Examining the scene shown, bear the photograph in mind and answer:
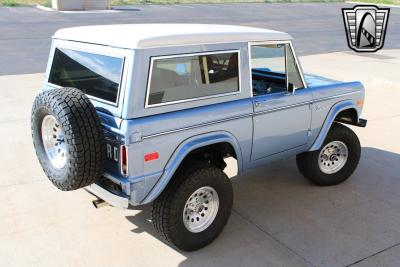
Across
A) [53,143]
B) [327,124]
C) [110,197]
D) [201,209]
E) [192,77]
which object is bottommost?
[201,209]

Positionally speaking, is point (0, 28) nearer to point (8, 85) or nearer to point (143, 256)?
point (8, 85)

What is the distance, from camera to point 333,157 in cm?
540

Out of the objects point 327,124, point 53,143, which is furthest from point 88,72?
point 327,124

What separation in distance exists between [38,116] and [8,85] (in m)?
6.70

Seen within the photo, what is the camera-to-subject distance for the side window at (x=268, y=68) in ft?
14.7

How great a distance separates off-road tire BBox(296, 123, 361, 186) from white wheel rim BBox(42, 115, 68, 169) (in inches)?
112

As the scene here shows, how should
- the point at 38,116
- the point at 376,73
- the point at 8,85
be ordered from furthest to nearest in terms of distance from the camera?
the point at 376,73 < the point at 8,85 < the point at 38,116

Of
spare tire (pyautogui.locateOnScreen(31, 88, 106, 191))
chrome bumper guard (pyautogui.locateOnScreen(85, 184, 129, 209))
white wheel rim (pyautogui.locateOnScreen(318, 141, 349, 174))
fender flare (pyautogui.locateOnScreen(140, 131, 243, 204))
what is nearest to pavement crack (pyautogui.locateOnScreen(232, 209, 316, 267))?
fender flare (pyautogui.locateOnScreen(140, 131, 243, 204))

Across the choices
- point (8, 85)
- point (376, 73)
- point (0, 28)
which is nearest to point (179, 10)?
point (0, 28)

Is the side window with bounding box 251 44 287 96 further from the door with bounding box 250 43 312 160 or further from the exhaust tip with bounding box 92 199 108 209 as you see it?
the exhaust tip with bounding box 92 199 108 209

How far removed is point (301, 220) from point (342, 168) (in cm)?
118

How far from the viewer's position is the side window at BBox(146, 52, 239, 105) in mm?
3500

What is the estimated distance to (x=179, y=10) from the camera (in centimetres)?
2691

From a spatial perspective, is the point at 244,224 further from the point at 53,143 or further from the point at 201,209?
the point at 53,143
